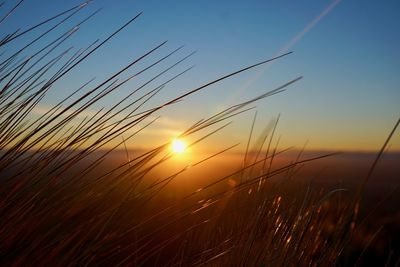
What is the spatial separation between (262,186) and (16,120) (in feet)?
2.75

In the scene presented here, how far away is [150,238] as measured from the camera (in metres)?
0.87

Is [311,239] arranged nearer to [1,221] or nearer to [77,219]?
[77,219]

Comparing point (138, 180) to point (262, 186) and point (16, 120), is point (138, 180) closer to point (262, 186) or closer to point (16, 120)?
point (16, 120)

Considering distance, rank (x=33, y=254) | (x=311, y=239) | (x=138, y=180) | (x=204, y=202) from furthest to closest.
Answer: (x=311, y=239) → (x=204, y=202) → (x=138, y=180) → (x=33, y=254)

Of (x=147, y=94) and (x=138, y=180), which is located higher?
(x=147, y=94)

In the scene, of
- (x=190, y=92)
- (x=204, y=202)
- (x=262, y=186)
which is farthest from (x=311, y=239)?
(x=190, y=92)

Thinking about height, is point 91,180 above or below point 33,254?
above

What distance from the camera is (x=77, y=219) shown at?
2.45 feet

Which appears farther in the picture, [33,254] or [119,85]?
[119,85]

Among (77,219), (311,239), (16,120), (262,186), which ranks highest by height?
(16,120)

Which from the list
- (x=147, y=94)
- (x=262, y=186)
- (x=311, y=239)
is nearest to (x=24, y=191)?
(x=147, y=94)

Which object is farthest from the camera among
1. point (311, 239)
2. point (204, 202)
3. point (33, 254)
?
point (311, 239)

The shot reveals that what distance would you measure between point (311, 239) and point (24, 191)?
1.00 metres

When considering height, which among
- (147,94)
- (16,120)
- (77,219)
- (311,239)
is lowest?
(311,239)
